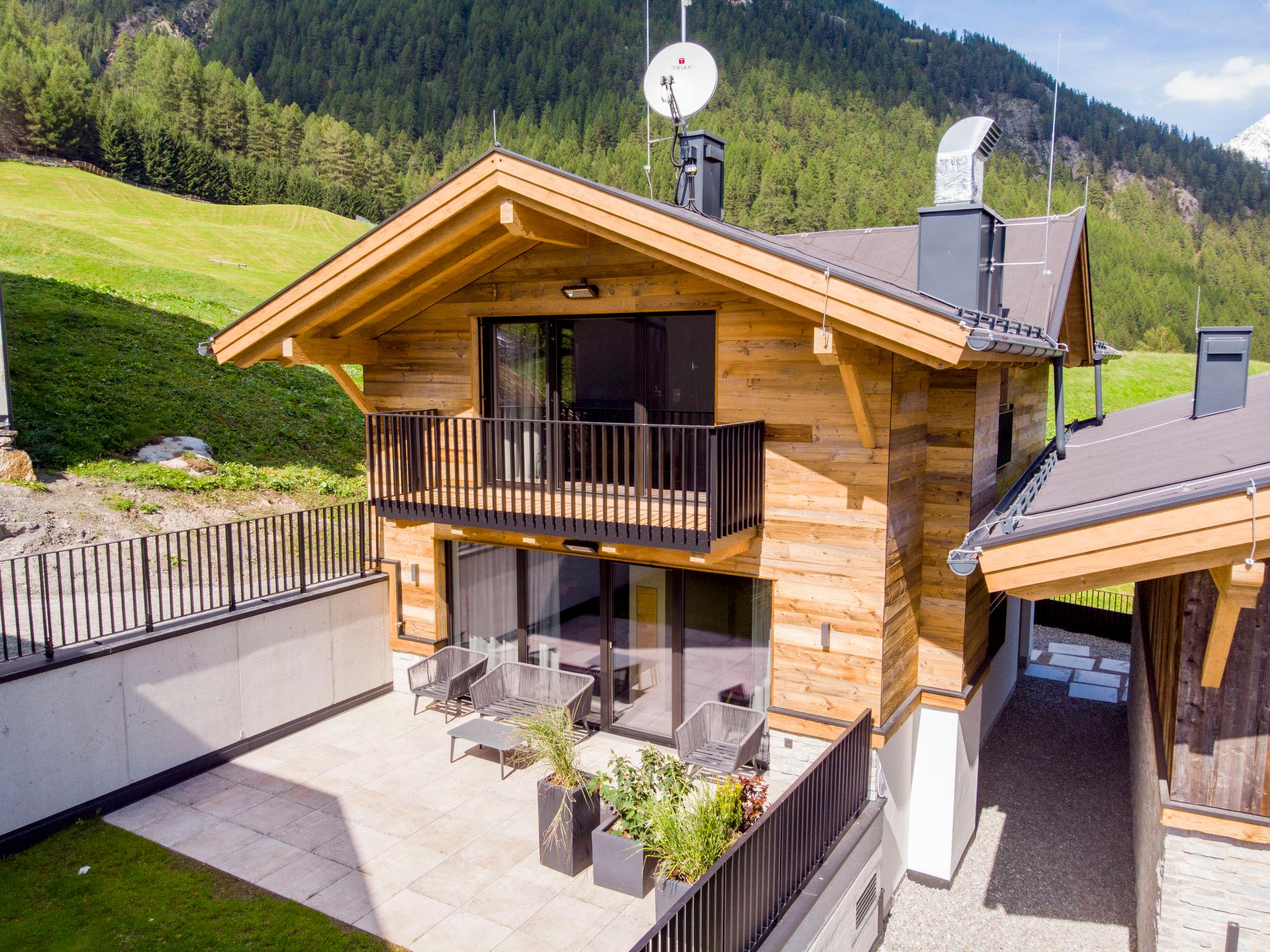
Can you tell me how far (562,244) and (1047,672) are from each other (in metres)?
11.8

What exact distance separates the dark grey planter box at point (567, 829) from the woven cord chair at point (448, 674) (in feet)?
9.44

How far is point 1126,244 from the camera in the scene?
2301 inches

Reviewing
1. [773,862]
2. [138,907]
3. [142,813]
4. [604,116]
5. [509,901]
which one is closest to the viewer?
[773,862]

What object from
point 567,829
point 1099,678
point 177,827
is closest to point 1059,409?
point 567,829

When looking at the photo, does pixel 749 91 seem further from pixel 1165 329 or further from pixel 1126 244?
pixel 1165 329

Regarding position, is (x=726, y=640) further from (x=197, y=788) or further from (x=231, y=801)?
(x=197, y=788)

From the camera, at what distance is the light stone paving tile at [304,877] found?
23.3 ft

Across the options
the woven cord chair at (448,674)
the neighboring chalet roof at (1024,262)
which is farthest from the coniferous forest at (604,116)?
the woven cord chair at (448,674)

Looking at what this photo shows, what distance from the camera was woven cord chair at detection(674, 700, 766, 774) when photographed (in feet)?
27.0

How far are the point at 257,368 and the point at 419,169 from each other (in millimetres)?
71537

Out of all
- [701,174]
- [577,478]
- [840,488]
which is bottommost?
[577,478]

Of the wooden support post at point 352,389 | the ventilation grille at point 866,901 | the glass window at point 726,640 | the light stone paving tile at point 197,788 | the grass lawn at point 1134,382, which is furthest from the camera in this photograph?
the grass lawn at point 1134,382

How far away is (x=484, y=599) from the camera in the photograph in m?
10.7

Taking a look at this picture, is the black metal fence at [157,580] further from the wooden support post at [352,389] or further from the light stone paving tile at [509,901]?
the light stone paving tile at [509,901]
